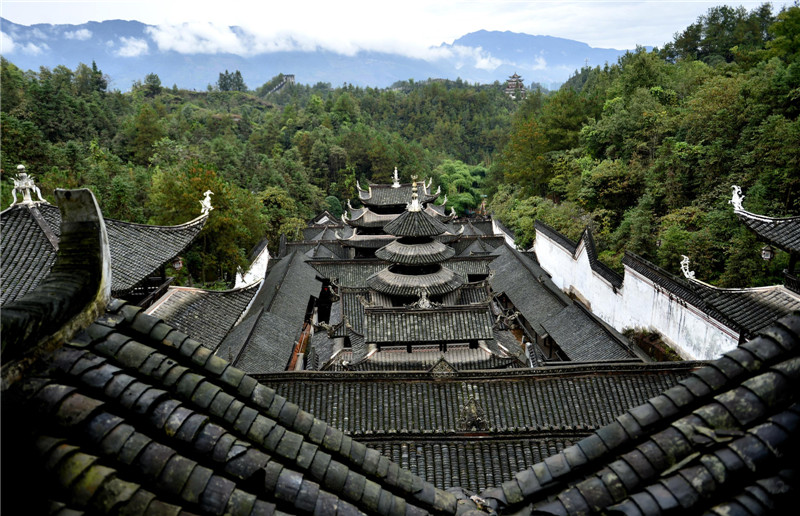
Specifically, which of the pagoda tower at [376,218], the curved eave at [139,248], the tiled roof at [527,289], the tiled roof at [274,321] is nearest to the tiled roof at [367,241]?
the pagoda tower at [376,218]

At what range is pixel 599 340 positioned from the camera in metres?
17.5

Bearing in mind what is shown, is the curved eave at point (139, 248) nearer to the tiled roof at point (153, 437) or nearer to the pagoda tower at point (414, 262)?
the pagoda tower at point (414, 262)

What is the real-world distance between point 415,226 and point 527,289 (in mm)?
9964

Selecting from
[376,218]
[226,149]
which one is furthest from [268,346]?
[226,149]

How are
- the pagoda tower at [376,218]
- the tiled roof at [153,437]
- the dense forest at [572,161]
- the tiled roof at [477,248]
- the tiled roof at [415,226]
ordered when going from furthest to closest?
1. the tiled roof at [477,248]
2. the pagoda tower at [376,218]
3. the dense forest at [572,161]
4. the tiled roof at [415,226]
5. the tiled roof at [153,437]

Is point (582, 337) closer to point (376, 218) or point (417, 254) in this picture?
point (417, 254)

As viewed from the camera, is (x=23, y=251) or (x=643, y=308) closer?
(x=23, y=251)

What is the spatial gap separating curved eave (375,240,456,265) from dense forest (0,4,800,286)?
10.8m

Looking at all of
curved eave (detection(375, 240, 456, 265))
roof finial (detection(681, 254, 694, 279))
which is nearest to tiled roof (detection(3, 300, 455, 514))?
curved eave (detection(375, 240, 456, 265))

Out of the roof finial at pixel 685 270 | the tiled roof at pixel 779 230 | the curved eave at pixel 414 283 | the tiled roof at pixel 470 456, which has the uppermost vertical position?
the tiled roof at pixel 779 230

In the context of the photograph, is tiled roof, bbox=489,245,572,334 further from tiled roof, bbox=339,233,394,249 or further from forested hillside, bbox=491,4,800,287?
tiled roof, bbox=339,233,394,249

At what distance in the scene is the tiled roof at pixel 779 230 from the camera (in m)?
11.3

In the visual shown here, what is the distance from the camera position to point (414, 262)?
1728 cm

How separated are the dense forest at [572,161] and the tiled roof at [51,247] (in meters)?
12.5
